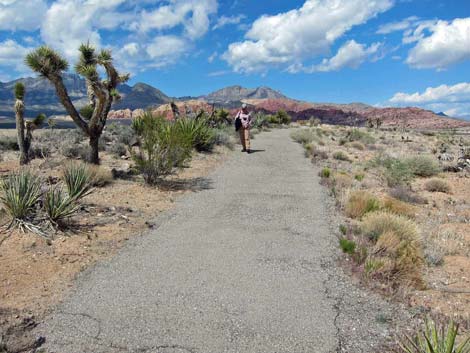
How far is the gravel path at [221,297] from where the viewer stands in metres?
4.27

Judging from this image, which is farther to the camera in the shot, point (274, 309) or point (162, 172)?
point (162, 172)

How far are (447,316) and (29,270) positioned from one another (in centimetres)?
558

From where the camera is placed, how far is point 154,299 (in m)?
5.06

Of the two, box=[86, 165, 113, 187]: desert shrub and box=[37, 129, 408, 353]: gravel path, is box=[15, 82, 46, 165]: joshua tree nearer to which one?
box=[86, 165, 113, 187]: desert shrub

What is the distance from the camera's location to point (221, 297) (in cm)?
514

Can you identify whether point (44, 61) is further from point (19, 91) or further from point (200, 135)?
point (200, 135)

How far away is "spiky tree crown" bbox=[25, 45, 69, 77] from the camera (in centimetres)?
1145

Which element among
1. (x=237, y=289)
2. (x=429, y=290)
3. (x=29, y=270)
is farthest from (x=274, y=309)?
(x=29, y=270)

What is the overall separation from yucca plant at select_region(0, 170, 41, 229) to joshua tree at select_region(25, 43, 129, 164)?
4.69 metres

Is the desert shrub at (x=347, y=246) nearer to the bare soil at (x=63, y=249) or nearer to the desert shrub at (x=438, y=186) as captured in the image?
the bare soil at (x=63, y=249)

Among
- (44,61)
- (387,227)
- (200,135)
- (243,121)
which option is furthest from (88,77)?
(387,227)

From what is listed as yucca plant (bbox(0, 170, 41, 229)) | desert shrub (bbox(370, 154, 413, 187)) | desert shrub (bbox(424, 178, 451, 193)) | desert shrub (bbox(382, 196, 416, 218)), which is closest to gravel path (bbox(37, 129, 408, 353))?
yucca plant (bbox(0, 170, 41, 229))

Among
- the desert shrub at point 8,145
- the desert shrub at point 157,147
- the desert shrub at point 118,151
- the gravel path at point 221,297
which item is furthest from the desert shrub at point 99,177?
the desert shrub at point 8,145

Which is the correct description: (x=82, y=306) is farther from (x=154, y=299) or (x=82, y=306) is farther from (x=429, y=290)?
(x=429, y=290)
